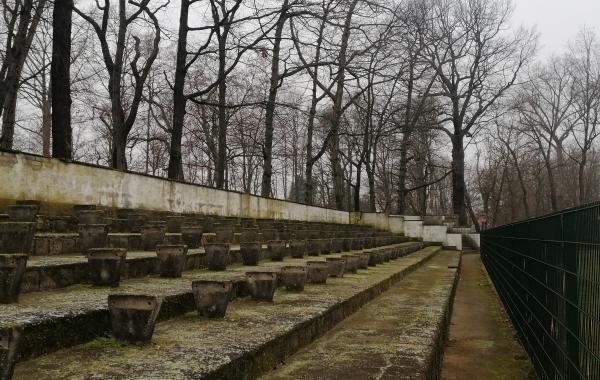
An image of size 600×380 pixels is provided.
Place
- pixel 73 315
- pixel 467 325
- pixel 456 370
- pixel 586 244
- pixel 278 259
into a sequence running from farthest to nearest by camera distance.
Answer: pixel 467 325 → pixel 278 259 → pixel 456 370 → pixel 586 244 → pixel 73 315

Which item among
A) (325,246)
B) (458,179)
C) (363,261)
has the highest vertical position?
(458,179)

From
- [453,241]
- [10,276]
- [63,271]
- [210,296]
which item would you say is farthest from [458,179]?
[10,276]

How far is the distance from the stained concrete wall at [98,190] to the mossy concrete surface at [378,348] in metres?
4.68

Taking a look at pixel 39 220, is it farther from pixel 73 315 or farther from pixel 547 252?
pixel 547 252

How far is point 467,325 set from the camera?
26.3ft

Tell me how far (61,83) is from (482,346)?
10.0m

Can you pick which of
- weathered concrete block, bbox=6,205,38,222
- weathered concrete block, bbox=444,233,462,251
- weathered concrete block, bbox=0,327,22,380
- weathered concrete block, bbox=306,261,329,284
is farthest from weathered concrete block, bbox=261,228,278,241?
weathered concrete block, bbox=444,233,462,251

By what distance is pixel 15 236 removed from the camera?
368 cm

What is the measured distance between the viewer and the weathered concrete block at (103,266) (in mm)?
3605

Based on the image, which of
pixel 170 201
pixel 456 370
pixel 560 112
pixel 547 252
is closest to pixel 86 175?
pixel 170 201

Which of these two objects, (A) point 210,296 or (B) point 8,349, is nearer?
(B) point 8,349

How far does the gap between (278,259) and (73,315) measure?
4.97 meters

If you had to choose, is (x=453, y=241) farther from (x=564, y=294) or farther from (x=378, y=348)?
(x=378, y=348)

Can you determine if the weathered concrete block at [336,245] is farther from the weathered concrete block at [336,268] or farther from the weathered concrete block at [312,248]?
the weathered concrete block at [336,268]
